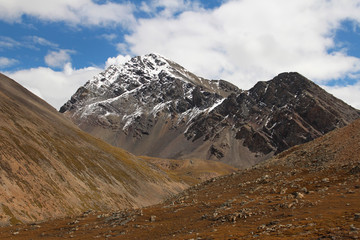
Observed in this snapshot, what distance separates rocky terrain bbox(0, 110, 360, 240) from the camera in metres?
26.1

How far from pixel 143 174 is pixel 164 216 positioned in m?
138

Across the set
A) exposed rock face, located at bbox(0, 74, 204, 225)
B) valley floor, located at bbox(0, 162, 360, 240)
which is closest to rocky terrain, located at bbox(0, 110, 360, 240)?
valley floor, located at bbox(0, 162, 360, 240)

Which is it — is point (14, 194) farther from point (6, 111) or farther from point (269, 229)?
point (269, 229)

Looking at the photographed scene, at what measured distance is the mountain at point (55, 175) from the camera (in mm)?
83931

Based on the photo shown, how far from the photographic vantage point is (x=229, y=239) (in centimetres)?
2605

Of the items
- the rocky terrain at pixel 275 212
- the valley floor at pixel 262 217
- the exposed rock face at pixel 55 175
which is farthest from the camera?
the exposed rock face at pixel 55 175

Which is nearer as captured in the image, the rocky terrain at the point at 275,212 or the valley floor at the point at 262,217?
the valley floor at the point at 262,217

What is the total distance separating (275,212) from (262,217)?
1.71 meters

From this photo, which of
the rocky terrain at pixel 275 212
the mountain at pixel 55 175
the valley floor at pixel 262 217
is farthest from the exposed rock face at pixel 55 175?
the valley floor at pixel 262 217

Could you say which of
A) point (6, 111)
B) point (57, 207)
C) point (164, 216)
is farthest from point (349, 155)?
point (6, 111)

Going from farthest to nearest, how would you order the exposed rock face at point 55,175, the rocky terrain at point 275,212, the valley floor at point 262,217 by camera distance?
the exposed rock face at point 55,175
the rocky terrain at point 275,212
the valley floor at point 262,217

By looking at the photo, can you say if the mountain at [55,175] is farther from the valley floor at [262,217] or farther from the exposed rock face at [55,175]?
the valley floor at [262,217]

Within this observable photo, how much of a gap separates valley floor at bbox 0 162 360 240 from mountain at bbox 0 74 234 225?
33498 mm

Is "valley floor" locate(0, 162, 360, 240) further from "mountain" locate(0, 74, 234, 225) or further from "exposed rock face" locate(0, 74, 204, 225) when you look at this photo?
"mountain" locate(0, 74, 234, 225)
